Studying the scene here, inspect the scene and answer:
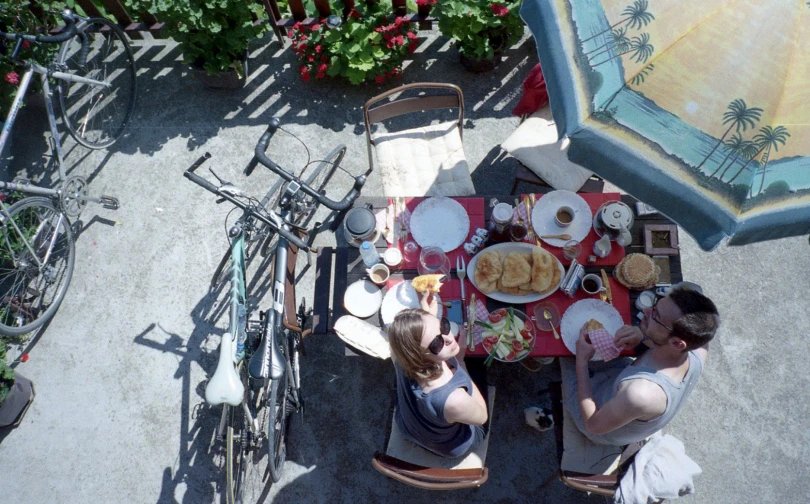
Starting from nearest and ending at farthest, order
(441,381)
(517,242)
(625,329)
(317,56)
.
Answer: (441,381), (625,329), (517,242), (317,56)

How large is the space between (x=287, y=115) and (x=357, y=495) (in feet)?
12.0

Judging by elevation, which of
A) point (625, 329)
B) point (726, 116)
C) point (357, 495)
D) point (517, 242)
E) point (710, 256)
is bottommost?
point (357, 495)

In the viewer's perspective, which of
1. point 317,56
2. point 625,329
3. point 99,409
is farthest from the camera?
point 317,56

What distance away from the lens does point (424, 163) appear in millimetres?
4348

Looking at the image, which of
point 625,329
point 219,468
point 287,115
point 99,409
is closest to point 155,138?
point 287,115

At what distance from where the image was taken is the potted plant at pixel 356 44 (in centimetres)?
489

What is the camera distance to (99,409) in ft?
14.4

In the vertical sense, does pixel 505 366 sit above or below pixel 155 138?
below

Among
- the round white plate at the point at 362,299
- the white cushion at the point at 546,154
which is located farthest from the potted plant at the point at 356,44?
the round white plate at the point at 362,299

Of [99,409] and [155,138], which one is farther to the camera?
[155,138]

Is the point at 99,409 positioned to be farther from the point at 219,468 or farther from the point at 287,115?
the point at 287,115

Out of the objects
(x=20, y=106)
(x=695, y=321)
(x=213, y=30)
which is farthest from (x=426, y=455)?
(x=20, y=106)

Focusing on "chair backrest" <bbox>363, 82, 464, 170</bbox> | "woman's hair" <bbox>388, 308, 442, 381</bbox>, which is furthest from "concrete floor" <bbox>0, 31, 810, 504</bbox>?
"woman's hair" <bbox>388, 308, 442, 381</bbox>

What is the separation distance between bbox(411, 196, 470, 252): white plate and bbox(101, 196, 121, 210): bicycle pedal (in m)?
3.12
